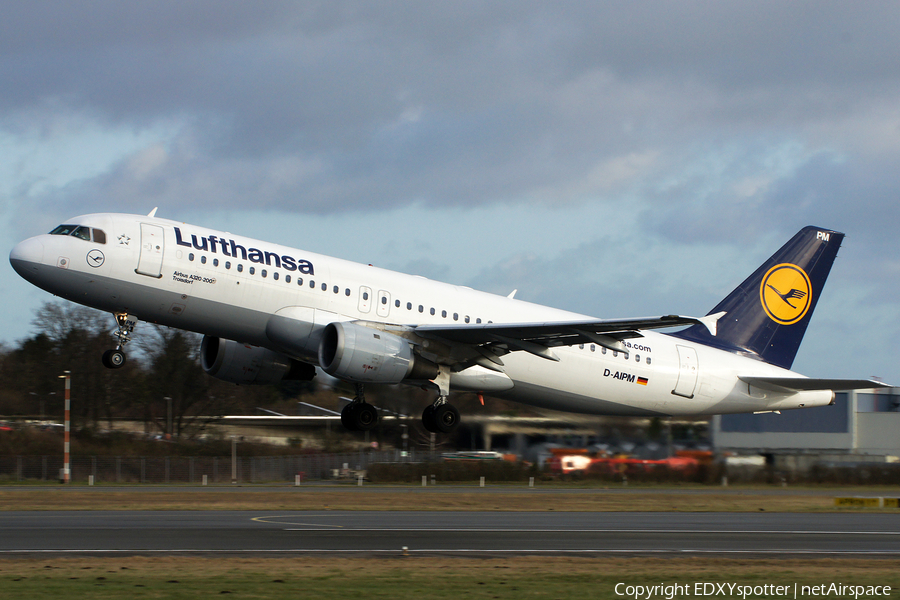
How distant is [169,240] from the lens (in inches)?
1021

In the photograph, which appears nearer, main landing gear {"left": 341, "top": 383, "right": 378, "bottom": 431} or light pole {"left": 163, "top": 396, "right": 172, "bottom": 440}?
main landing gear {"left": 341, "top": 383, "right": 378, "bottom": 431}

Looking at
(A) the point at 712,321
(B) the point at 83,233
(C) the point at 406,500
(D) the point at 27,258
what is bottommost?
(C) the point at 406,500

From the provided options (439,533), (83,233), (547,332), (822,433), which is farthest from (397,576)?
(822,433)

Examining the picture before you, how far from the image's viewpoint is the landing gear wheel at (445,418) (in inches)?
1159

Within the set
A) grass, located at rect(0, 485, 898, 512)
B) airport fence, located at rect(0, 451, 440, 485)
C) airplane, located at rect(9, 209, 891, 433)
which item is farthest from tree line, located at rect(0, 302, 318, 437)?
airplane, located at rect(9, 209, 891, 433)

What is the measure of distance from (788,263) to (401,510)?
17.1 metres

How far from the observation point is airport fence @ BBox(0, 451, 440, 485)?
47312 millimetres

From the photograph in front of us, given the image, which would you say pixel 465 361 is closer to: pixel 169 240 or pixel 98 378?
pixel 169 240

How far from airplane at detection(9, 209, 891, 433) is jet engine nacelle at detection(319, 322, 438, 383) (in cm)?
4

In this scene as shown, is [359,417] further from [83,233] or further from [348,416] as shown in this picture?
[83,233]

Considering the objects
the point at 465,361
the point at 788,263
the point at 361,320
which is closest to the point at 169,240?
the point at 361,320

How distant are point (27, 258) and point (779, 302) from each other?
83.8 ft

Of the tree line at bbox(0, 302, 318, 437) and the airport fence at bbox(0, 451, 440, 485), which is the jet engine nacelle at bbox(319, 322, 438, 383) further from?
the tree line at bbox(0, 302, 318, 437)

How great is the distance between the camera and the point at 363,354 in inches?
1051
